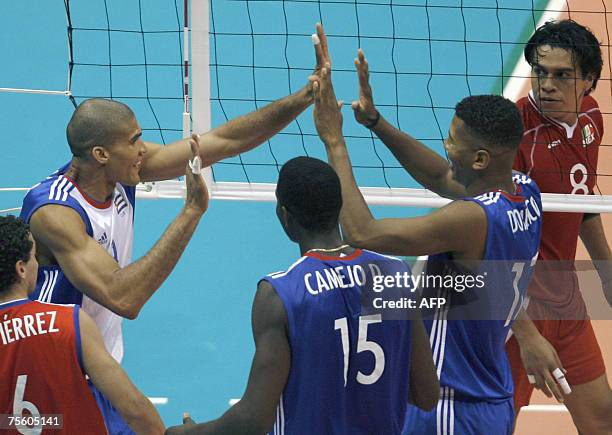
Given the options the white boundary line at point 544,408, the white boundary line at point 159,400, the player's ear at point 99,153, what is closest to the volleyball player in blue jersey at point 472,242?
the player's ear at point 99,153

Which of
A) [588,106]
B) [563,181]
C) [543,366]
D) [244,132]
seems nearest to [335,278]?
[543,366]

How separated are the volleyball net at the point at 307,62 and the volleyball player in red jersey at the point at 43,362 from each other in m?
4.92

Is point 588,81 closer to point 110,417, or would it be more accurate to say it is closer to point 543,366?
point 543,366

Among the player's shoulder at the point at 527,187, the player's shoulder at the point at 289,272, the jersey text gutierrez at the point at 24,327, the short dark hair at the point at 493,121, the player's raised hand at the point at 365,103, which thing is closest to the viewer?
the player's shoulder at the point at 289,272

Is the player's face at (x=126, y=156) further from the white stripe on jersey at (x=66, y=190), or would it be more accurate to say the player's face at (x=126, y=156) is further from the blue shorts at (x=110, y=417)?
the blue shorts at (x=110, y=417)

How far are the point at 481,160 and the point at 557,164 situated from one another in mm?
1396

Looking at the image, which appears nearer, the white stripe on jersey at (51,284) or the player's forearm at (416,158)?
the white stripe on jersey at (51,284)

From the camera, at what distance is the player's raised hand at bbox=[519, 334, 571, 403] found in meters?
5.22

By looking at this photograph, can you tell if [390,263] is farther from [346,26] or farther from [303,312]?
[346,26]

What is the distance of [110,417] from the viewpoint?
4.86 meters

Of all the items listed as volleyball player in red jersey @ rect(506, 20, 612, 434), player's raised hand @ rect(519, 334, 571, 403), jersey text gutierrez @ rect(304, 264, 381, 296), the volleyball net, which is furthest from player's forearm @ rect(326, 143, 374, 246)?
the volleyball net

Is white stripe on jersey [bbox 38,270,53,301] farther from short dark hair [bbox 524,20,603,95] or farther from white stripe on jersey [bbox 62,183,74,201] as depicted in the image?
short dark hair [bbox 524,20,603,95]

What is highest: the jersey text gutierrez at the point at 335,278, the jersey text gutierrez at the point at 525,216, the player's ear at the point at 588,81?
the player's ear at the point at 588,81

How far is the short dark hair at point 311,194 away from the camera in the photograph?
4.20 metres
